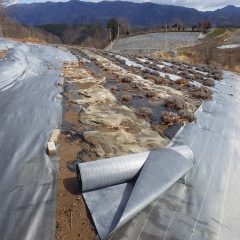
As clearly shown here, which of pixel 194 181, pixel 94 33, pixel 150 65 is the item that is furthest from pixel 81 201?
pixel 94 33

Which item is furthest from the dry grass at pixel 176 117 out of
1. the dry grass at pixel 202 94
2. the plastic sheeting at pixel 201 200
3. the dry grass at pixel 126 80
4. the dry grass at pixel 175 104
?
the dry grass at pixel 126 80

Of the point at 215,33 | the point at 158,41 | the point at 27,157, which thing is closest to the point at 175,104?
the point at 27,157

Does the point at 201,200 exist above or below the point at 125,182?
below

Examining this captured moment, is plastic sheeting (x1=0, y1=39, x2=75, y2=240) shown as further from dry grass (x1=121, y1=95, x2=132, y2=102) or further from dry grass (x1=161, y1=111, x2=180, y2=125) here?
dry grass (x1=161, y1=111, x2=180, y2=125)

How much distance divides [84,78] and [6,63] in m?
2.67

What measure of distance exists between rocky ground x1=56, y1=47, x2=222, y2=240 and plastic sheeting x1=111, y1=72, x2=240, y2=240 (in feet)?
1.67

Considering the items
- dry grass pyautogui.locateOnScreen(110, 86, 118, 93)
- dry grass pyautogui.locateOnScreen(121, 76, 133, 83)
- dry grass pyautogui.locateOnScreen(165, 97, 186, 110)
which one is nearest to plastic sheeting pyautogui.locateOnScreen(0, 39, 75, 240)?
dry grass pyautogui.locateOnScreen(110, 86, 118, 93)

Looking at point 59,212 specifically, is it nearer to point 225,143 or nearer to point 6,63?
point 225,143

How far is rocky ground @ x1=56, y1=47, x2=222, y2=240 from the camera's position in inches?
159

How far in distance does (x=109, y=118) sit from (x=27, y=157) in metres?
2.21

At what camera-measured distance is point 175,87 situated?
10.1 meters

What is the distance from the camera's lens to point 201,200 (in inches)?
163

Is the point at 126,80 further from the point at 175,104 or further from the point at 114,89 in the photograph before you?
the point at 175,104

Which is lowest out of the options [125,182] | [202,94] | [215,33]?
[215,33]
